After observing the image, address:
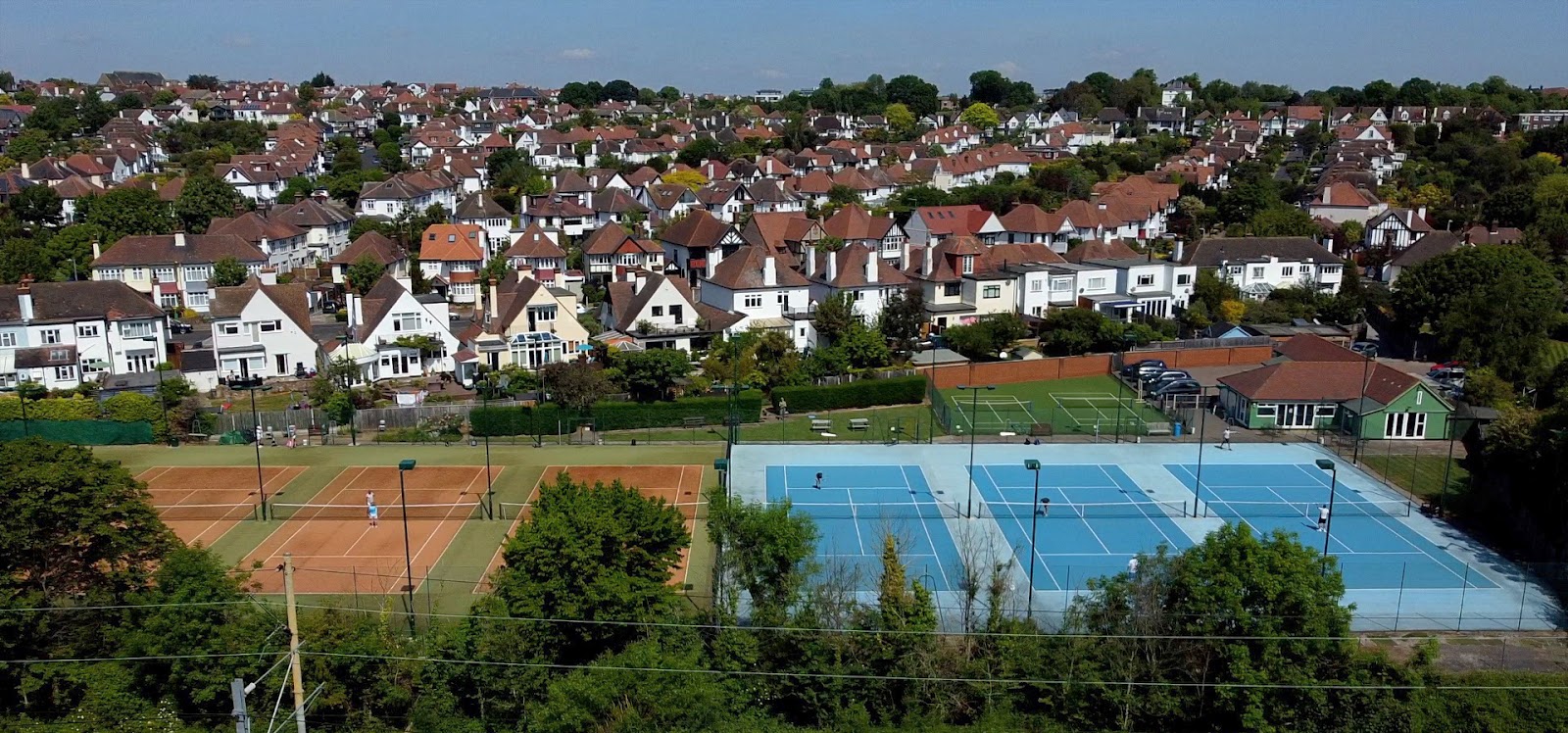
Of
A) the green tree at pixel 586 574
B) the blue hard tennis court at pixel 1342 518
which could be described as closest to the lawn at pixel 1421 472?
the blue hard tennis court at pixel 1342 518

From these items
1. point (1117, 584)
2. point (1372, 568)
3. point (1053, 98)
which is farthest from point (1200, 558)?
point (1053, 98)

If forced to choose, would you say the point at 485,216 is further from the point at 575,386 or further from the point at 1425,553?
the point at 1425,553

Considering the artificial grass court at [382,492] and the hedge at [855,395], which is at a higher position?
the hedge at [855,395]

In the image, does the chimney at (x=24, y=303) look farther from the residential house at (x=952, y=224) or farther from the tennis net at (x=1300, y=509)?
the residential house at (x=952, y=224)

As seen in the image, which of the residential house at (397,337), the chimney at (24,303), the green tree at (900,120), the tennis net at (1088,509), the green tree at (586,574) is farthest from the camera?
the green tree at (900,120)

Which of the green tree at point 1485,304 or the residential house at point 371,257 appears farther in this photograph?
the residential house at point 371,257

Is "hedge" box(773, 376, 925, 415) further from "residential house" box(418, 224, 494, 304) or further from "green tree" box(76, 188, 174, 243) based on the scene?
"green tree" box(76, 188, 174, 243)

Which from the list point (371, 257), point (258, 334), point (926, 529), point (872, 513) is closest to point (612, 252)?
point (371, 257)
